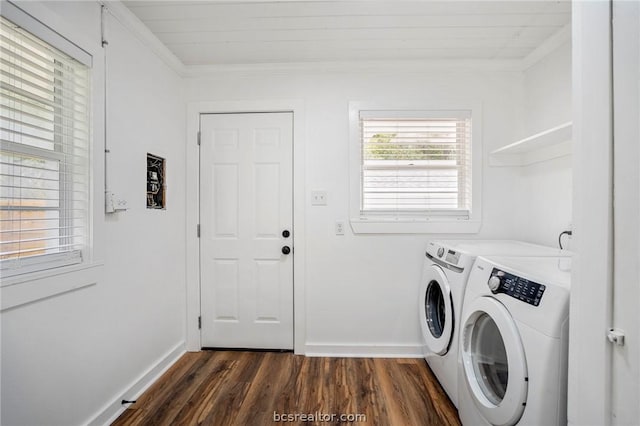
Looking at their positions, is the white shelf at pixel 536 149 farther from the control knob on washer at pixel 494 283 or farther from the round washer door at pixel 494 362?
the round washer door at pixel 494 362

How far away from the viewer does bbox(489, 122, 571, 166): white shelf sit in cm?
156

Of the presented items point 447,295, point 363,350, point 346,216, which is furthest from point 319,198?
point 363,350

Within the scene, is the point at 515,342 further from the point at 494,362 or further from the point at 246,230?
the point at 246,230

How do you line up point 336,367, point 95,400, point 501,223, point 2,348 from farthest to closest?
point 501,223, point 336,367, point 95,400, point 2,348

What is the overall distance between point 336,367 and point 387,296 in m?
0.66

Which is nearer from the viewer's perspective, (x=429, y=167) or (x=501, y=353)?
(x=501, y=353)

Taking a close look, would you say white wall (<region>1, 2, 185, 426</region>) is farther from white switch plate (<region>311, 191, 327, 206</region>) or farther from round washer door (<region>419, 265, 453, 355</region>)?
round washer door (<region>419, 265, 453, 355</region>)

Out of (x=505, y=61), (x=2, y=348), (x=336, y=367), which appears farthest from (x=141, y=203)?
(x=505, y=61)

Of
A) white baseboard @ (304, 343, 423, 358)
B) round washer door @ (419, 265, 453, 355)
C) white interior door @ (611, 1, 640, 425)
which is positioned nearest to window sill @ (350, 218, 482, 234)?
round washer door @ (419, 265, 453, 355)

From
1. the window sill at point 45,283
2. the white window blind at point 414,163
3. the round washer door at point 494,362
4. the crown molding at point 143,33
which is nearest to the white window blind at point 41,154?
the window sill at point 45,283

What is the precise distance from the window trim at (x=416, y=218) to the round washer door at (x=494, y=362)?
89 cm

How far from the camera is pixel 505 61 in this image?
2.11 metres

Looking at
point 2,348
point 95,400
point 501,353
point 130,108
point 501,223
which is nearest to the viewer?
point 2,348

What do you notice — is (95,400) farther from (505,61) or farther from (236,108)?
(505,61)
